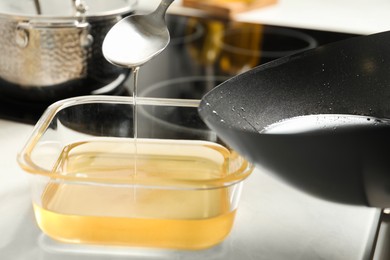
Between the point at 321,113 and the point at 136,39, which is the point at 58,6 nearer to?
the point at 136,39

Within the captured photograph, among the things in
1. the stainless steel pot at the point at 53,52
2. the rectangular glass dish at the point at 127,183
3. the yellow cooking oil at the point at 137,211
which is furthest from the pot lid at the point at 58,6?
the yellow cooking oil at the point at 137,211

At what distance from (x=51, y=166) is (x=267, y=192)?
7.9 inches

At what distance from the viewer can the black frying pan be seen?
41cm

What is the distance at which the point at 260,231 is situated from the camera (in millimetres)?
547

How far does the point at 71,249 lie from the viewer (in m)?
0.51

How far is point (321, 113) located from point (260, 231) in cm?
13

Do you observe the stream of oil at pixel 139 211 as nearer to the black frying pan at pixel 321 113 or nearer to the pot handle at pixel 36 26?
the black frying pan at pixel 321 113

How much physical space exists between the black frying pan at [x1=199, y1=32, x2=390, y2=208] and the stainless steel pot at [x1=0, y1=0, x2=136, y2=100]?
230mm

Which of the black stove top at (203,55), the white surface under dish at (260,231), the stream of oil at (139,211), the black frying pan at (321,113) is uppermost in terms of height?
the black frying pan at (321,113)

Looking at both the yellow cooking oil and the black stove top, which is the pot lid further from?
the yellow cooking oil

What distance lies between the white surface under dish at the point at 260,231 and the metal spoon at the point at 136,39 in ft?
0.47

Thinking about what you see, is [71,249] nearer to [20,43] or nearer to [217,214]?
[217,214]

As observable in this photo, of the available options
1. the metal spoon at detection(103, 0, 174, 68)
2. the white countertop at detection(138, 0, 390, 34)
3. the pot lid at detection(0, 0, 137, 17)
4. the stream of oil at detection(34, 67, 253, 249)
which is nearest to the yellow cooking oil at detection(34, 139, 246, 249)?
the stream of oil at detection(34, 67, 253, 249)

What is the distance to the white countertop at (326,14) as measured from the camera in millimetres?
1100
